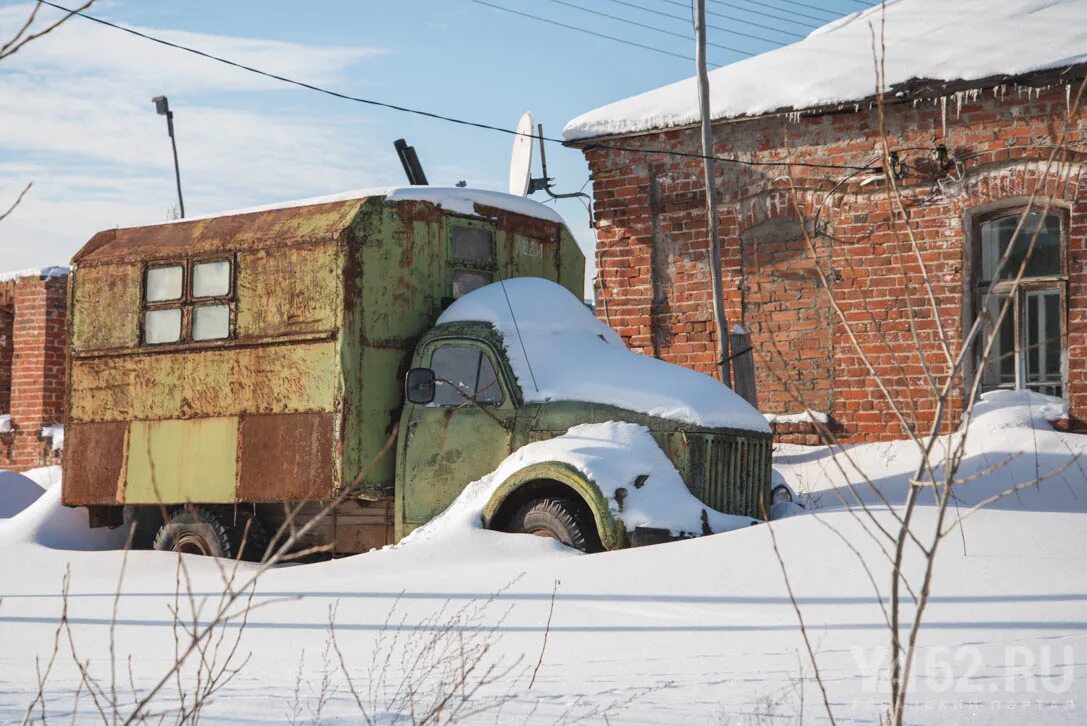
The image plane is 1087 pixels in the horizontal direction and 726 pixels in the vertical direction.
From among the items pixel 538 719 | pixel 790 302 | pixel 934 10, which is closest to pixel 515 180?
pixel 790 302

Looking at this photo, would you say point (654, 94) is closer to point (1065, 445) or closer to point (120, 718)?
point (1065, 445)

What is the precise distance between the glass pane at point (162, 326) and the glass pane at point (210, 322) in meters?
0.17

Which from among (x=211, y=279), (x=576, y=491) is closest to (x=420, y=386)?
(x=576, y=491)

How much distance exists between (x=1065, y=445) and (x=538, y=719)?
24.2 ft

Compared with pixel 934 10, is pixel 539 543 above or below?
below

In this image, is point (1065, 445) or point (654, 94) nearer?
point (1065, 445)

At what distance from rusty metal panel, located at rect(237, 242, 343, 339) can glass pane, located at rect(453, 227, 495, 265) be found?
3.08ft

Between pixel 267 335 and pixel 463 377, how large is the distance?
1532 millimetres

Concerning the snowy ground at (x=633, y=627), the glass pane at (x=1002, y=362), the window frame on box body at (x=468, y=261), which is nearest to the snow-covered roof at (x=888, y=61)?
the glass pane at (x=1002, y=362)

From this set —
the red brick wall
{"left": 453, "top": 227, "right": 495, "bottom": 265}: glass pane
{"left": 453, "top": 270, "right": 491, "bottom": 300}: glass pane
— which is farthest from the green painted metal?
the red brick wall

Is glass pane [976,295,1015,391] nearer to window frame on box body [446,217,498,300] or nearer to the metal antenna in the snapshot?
window frame on box body [446,217,498,300]

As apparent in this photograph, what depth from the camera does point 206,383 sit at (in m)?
8.75

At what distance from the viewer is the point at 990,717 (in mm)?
3477

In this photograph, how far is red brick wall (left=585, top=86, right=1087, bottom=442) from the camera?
35.6 feet
